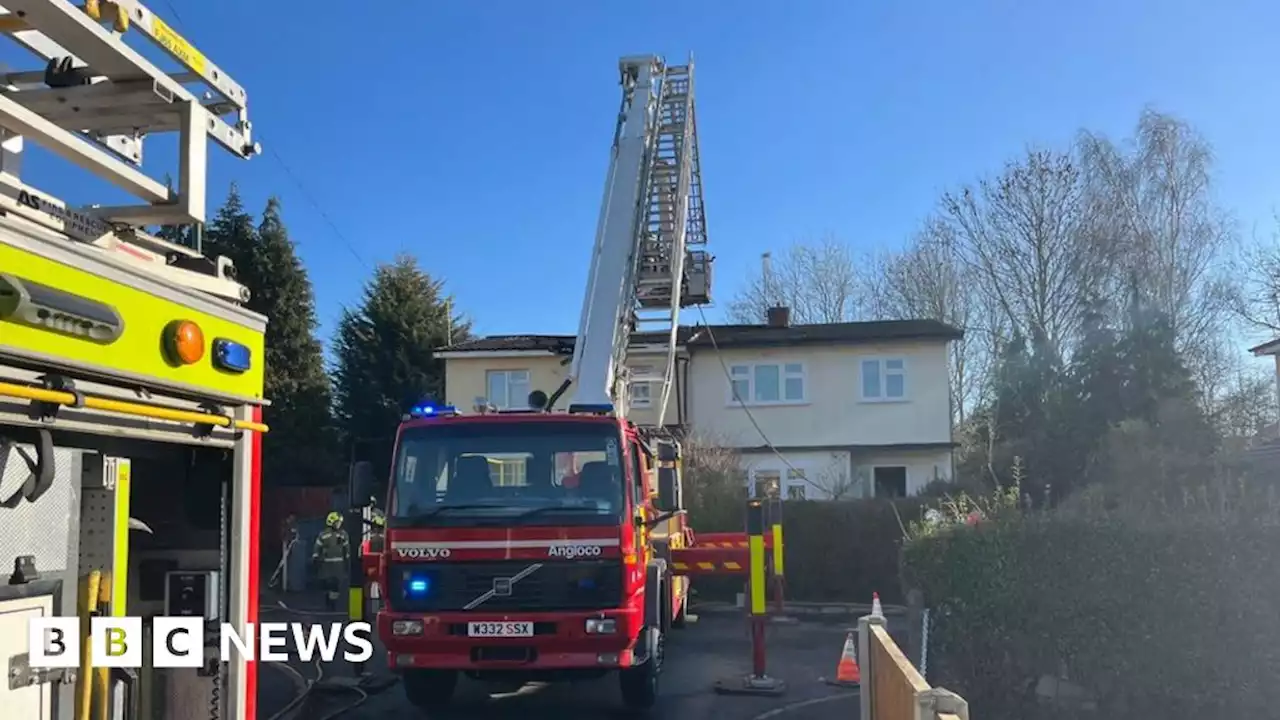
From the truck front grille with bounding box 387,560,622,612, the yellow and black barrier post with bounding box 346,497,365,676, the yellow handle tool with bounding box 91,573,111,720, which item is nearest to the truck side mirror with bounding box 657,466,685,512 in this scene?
the truck front grille with bounding box 387,560,622,612

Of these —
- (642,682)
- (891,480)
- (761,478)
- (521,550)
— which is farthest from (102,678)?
(891,480)

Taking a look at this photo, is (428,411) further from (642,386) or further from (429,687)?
(642,386)

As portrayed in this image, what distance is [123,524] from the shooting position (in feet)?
11.4

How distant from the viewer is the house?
27.5m

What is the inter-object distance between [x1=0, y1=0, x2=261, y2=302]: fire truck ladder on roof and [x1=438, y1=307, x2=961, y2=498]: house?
77.1 feet

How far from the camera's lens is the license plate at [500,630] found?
807 cm

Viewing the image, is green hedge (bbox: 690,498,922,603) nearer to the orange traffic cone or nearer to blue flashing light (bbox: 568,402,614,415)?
the orange traffic cone

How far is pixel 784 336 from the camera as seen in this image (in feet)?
93.7

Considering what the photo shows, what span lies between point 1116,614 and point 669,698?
3.93 m

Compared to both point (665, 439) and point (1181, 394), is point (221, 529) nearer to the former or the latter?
point (665, 439)

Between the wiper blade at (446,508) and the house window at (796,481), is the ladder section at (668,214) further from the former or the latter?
the house window at (796,481)

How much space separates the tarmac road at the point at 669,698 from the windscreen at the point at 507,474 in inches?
76.5

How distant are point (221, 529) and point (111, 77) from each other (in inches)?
60.5

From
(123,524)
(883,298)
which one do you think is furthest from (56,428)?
(883,298)
